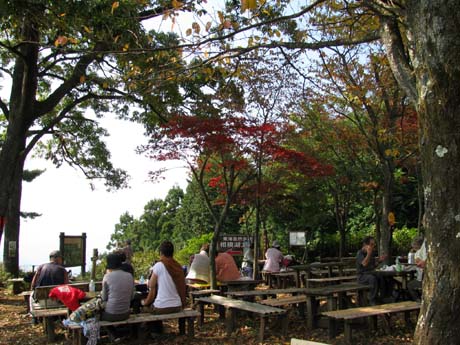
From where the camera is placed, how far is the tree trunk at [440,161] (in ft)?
12.6

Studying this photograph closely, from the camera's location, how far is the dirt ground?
6.48 m

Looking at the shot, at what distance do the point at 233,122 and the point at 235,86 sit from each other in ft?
6.13

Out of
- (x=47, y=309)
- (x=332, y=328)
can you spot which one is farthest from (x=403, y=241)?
(x=47, y=309)

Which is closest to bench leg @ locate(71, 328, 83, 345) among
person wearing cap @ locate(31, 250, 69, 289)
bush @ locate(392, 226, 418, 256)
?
person wearing cap @ locate(31, 250, 69, 289)

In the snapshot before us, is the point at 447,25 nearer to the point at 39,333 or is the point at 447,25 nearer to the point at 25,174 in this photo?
the point at 39,333

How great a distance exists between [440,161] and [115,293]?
4.20 metres

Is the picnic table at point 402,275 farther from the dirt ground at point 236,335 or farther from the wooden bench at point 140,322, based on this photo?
the wooden bench at point 140,322

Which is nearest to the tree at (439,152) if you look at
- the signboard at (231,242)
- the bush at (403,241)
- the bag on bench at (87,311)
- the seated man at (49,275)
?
the bag on bench at (87,311)

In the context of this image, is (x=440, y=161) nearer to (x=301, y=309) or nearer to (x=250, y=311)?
(x=250, y=311)

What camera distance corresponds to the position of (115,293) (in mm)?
6145

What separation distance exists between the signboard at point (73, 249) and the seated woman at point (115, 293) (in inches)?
308

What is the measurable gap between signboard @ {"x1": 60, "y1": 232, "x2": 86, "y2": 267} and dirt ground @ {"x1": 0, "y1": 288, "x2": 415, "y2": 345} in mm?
5184

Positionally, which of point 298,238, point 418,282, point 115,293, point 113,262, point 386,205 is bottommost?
point 418,282

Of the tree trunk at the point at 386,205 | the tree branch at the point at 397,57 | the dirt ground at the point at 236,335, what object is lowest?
the dirt ground at the point at 236,335
